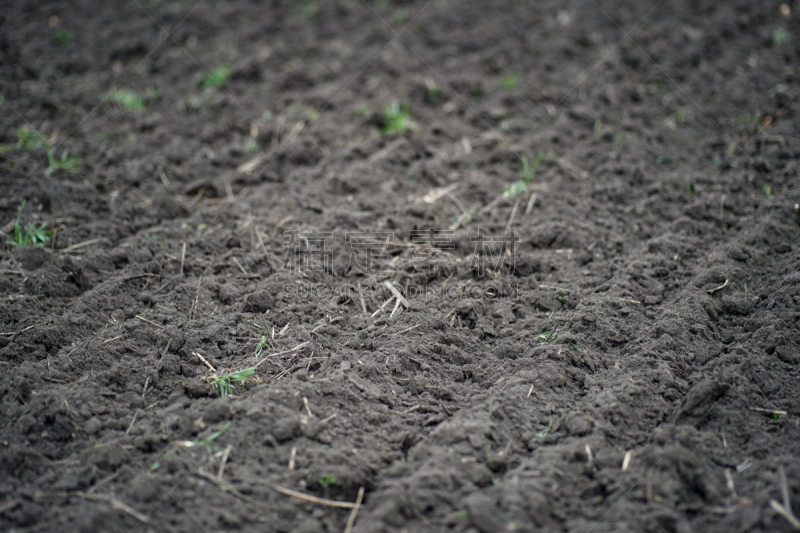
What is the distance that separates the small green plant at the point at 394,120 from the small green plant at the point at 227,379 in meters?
2.19

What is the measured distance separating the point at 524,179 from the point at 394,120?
109cm

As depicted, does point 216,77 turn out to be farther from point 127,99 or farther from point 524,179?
point 524,179

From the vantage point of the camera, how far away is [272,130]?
12.6ft

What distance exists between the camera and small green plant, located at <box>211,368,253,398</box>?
2.16 m

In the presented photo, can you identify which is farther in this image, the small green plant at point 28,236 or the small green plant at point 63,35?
the small green plant at point 63,35

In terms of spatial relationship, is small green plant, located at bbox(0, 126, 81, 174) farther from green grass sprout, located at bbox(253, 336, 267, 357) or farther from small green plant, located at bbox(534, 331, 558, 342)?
small green plant, located at bbox(534, 331, 558, 342)

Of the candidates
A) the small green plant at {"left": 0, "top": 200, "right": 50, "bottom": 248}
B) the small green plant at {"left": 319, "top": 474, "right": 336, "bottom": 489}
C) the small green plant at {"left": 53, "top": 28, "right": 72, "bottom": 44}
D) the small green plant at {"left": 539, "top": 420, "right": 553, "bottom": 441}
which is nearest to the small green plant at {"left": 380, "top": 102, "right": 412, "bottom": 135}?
the small green plant at {"left": 0, "top": 200, "right": 50, "bottom": 248}

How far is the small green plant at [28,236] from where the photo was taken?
108 inches

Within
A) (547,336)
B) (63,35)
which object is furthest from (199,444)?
(63,35)

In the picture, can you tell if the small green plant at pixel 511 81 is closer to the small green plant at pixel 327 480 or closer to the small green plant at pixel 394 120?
the small green plant at pixel 394 120

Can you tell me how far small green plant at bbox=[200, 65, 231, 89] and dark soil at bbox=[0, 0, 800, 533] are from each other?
52mm

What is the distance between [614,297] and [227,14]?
4482mm

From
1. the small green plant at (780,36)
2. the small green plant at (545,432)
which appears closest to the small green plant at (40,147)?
the small green plant at (545,432)

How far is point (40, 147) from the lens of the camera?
351 centimetres
